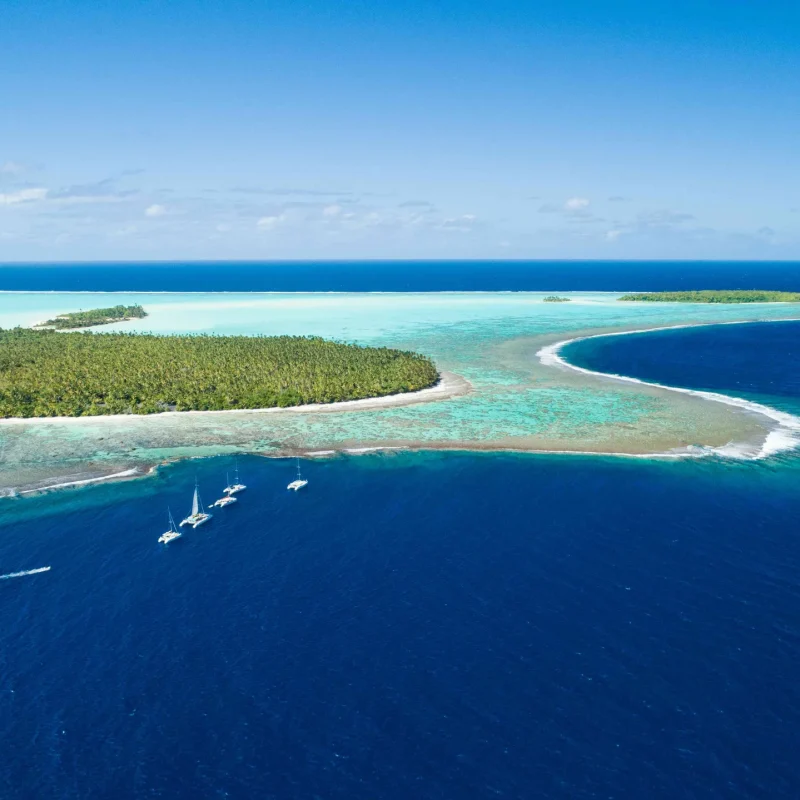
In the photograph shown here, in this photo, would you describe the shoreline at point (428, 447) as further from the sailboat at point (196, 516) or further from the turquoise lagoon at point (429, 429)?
the sailboat at point (196, 516)

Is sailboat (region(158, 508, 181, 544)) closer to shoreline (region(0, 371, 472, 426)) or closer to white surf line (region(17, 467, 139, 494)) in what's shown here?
white surf line (region(17, 467, 139, 494))

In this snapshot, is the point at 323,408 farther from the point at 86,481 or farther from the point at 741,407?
the point at 741,407

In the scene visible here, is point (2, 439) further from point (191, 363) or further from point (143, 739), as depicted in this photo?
point (143, 739)

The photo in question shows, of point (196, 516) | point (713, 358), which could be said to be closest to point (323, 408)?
point (196, 516)

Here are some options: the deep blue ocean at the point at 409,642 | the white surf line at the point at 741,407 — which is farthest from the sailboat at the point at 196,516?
the white surf line at the point at 741,407

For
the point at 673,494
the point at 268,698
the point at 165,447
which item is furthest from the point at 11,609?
the point at 673,494

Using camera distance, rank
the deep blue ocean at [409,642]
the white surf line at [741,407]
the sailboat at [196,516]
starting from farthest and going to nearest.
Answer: the white surf line at [741,407] → the sailboat at [196,516] → the deep blue ocean at [409,642]
